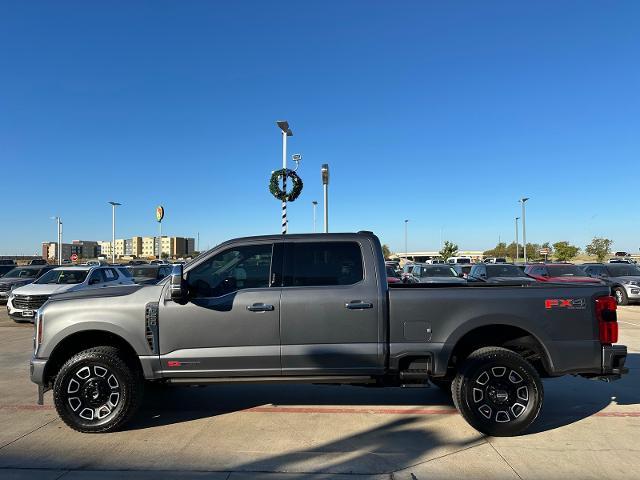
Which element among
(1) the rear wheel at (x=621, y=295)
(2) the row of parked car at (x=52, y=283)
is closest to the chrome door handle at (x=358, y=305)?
(2) the row of parked car at (x=52, y=283)

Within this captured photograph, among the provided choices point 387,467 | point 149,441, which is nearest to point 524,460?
point 387,467

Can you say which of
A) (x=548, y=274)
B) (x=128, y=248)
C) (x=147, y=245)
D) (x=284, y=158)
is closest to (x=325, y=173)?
(x=284, y=158)

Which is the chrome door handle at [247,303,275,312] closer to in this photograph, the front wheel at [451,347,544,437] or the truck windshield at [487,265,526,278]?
the front wheel at [451,347,544,437]

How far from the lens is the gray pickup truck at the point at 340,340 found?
4973mm

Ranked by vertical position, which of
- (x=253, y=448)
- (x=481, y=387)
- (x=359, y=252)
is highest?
(x=359, y=252)

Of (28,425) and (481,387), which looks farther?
(28,425)

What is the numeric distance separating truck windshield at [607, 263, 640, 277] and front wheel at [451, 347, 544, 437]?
18048mm

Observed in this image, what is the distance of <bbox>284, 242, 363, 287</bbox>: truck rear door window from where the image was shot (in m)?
5.20

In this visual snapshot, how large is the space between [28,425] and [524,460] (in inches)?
199

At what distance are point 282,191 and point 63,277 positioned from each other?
7.95m

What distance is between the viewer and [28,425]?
538 cm

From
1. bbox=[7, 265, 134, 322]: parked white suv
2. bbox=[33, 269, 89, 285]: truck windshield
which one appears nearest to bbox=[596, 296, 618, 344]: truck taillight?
bbox=[7, 265, 134, 322]: parked white suv

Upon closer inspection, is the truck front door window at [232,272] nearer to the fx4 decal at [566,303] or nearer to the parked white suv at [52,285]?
the fx4 decal at [566,303]

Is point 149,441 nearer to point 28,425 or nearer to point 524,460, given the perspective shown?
point 28,425
